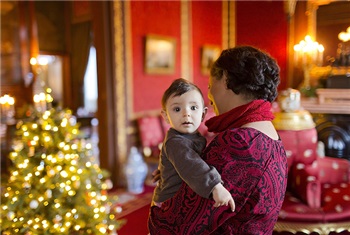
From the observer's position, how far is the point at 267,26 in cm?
746

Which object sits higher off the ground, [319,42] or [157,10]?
[157,10]

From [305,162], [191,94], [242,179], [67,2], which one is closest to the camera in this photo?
[242,179]

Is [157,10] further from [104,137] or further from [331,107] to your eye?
[331,107]

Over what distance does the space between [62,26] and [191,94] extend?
8.70m

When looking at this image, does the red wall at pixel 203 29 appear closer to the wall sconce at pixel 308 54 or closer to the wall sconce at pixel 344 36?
the wall sconce at pixel 308 54

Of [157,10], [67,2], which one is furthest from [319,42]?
[67,2]

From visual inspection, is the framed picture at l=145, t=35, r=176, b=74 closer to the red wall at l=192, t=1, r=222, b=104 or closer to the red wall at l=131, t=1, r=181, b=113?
the red wall at l=131, t=1, r=181, b=113

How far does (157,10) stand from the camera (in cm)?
605

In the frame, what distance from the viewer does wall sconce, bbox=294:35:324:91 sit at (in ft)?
22.7

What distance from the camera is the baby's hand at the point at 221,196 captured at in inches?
45.5

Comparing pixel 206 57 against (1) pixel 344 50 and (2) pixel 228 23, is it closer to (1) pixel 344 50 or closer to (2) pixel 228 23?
(2) pixel 228 23

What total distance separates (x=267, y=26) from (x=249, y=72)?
22.1ft

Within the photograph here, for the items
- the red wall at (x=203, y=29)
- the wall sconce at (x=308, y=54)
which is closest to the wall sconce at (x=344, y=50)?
the wall sconce at (x=308, y=54)

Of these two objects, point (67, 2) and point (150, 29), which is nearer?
point (150, 29)
